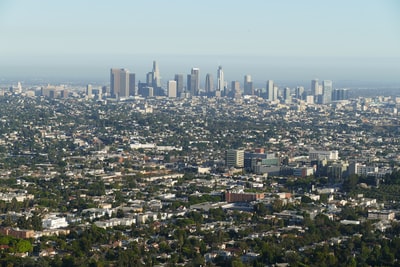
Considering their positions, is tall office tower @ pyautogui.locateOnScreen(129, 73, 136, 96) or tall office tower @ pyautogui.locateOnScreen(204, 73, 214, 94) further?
tall office tower @ pyautogui.locateOnScreen(204, 73, 214, 94)

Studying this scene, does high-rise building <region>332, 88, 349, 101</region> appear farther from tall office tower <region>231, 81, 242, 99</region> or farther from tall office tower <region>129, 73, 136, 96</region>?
tall office tower <region>129, 73, 136, 96</region>

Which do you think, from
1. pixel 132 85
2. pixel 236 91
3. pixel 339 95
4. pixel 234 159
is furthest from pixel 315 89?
pixel 234 159

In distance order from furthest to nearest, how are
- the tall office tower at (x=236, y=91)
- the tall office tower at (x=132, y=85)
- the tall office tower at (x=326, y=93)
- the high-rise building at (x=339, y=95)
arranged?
the high-rise building at (x=339, y=95), the tall office tower at (x=132, y=85), the tall office tower at (x=236, y=91), the tall office tower at (x=326, y=93)

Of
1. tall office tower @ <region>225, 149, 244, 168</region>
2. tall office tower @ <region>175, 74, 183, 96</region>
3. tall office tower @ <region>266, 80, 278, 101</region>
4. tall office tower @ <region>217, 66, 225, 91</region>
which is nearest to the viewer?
tall office tower @ <region>225, 149, 244, 168</region>

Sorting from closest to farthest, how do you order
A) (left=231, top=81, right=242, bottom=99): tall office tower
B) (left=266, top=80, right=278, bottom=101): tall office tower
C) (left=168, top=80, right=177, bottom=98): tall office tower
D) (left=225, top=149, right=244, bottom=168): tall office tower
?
(left=225, top=149, right=244, bottom=168): tall office tower → (left=266, top=80, right=278, bottom=101): tall office tower → (left=231, top=81, right=242, bottom=99): tall office tower → (left=168, top=80, right=177, bottom=98): tall office tower

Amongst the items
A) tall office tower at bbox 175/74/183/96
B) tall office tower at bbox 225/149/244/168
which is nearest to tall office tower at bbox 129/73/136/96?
tall office tower at bbox 175/74/183/96

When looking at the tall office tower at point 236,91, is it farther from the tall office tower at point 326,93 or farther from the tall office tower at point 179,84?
the tall office tower at point 326,93

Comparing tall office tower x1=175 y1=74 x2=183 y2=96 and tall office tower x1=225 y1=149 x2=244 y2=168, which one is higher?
tall office tower x1=225 y1=149 x2=244 y2=168

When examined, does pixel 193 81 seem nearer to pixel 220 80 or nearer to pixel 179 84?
pixel 179 84

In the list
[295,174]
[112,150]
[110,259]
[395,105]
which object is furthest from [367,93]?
[110,259]

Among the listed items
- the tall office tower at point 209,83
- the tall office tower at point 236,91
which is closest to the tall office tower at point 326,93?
Answer: the tall office tower at point 236,91
